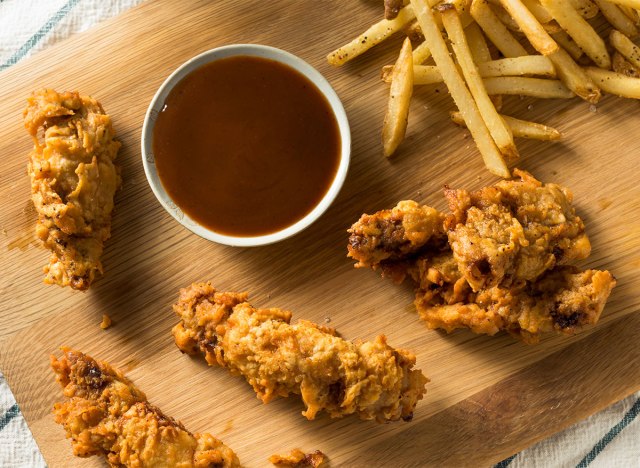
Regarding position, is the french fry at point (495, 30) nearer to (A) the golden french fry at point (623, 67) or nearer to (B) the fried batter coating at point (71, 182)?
(A) the golden french fry at point (623, 67)

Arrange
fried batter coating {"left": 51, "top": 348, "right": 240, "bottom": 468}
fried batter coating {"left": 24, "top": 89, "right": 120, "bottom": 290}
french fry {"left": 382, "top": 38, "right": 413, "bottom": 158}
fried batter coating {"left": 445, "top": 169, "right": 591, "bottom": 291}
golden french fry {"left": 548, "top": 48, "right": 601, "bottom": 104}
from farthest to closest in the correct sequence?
golden french fry {"left": 548, "top": 48, "right": 601, "bottom": 104} < french fry {"left": 382, "top": 38, "right": 413, "bottom": 158} < fried batter coating {"left": 24, "top": 89, "right": 120, "bottom": 290} < fried batter coating {"left": 51, "top": 348, "right": 240, "bottom": 468} < fried batter coating {"left": 445, "top": 169, "right": 591, "bottom": 291}

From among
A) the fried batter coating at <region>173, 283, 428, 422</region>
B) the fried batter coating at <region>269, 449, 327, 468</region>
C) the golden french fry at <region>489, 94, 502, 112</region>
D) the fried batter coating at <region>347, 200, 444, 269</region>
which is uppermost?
the golden french fry at <region>489, 94, 502, 112</region>

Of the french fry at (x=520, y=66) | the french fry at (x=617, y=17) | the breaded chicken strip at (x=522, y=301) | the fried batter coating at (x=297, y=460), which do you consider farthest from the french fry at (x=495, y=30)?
the fried batter coating at (x=297, y=460)

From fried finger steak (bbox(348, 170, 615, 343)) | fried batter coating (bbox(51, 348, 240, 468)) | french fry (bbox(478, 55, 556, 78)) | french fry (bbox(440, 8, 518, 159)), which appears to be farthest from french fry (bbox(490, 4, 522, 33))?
fried batter coating (bbox(51, 348, 240, 468))

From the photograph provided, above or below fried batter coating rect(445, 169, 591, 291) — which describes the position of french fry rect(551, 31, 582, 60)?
above

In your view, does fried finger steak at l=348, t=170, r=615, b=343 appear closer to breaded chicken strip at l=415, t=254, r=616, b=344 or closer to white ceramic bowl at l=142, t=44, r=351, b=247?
breaded chicken strip at l=415, t=254, r=616, b=344

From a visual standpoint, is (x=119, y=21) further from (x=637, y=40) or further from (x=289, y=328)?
(x=637, y=40)

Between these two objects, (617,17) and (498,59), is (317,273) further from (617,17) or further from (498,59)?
(617,17)
